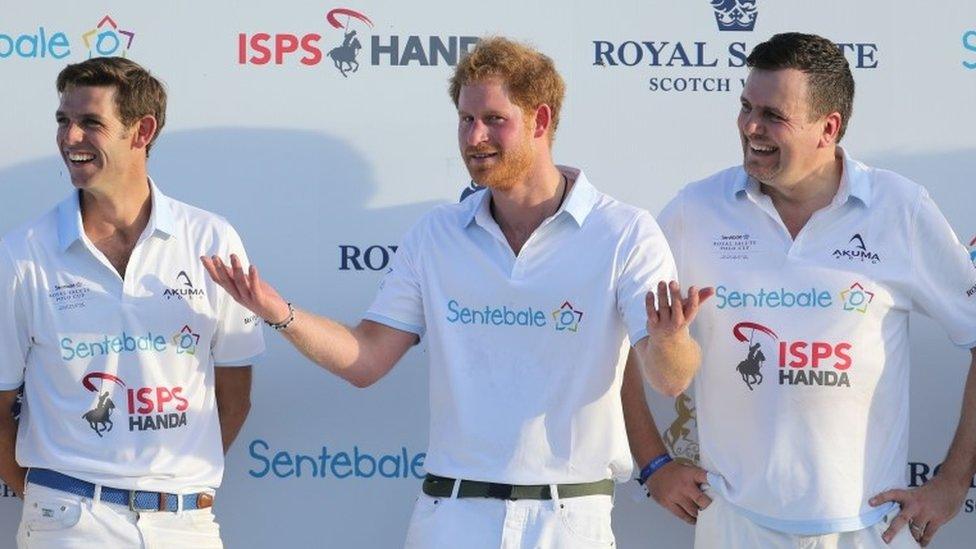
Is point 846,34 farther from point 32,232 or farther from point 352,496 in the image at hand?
point 32,232

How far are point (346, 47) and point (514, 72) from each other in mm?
707

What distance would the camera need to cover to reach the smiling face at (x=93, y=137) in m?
3.60

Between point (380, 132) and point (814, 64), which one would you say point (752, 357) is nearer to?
point (814, 64)

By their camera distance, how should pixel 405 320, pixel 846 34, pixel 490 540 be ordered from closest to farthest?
pixel 490 540
pixel 405 320
pixel 846 34

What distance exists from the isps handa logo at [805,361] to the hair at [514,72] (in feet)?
2.58

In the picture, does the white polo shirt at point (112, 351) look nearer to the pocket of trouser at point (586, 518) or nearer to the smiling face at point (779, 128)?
the pocket of trouser at point (586, 518)

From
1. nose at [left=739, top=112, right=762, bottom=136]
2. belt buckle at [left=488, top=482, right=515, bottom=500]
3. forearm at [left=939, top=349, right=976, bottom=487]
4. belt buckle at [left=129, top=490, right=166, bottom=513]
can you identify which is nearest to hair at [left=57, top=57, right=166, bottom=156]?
belt buckle at [left=129, top=490, right=166, bottom=513]

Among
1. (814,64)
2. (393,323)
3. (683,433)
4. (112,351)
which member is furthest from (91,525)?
(814,64)

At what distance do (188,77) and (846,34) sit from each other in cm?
190

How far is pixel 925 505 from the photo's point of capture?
11.9 feet

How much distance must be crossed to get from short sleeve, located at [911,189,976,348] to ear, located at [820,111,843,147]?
0.89ft

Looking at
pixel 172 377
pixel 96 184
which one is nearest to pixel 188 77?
pixel 96 184

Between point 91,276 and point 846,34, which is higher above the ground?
point 846,34

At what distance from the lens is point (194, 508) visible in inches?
144
